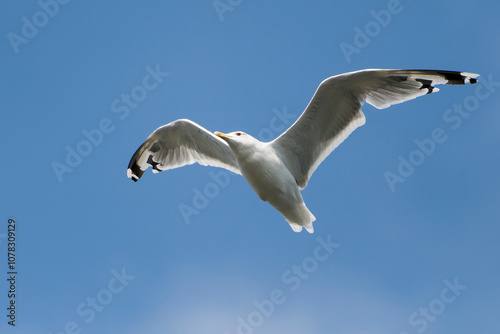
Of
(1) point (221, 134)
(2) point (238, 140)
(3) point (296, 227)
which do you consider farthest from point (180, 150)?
(3) point (296, 227)

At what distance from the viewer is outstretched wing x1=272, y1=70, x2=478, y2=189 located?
8609mm

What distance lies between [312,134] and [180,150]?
6.78 feet

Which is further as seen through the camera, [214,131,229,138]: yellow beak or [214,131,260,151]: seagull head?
[214,131,229,138]: yellow beak

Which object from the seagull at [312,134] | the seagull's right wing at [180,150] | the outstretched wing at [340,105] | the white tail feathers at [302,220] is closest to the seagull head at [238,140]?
the seagull at [312,134]

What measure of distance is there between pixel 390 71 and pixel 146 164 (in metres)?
3.84

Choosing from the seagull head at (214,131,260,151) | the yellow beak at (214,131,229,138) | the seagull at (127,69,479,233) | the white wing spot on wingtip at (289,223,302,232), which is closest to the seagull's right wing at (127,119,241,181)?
the seagull at (127,69,479,233)

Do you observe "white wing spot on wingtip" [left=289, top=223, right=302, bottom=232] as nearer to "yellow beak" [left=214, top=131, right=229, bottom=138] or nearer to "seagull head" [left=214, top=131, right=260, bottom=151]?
"seagull head" [left=214, top=131, right=260, bottom=151]

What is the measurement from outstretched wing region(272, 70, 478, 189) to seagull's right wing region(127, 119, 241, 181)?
972 millimetres

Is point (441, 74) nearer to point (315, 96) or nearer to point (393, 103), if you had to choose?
point (393, 103)

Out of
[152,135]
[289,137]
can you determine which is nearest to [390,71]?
[289,137]

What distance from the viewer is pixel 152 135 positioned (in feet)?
32.3

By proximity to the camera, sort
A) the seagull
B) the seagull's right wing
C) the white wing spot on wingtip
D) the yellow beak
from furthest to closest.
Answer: the seagull's right wing → the white wing spot on wingtip → the yellow beak → the seagull

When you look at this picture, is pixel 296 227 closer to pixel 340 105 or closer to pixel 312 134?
pixel 312 134

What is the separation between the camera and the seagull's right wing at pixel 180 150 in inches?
377
